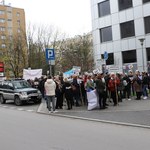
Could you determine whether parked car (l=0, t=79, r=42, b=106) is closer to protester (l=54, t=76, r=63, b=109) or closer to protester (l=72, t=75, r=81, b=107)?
protester (l=54, t=76, r=63, b=109)

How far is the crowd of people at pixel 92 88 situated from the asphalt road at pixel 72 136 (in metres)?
3.83

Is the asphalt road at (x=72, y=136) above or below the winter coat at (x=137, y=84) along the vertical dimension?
below

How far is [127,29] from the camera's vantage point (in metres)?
38.9

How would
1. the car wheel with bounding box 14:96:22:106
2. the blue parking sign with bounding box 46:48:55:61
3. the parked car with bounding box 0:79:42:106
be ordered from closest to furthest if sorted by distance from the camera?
the blue parking sign with bounding box 46:48:55:61, the parked car with bounding box 0:79:42:106, the car wheel with bounding box 14:96:22:106

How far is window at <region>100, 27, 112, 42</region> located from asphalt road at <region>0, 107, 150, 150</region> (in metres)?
29.3

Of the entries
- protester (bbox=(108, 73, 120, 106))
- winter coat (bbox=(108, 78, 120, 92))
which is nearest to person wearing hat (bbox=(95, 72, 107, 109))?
protester (bbox=(108, 73, 120, 106))

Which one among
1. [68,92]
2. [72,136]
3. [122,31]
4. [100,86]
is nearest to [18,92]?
[68,92]

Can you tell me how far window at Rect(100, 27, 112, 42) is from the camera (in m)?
41.4

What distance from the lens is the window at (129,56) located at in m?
38.2

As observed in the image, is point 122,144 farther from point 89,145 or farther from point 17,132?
point 17,132

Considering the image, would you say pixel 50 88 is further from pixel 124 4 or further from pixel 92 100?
pixel 124 4

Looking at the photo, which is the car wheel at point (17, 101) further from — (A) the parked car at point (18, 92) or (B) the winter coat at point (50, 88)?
(B) the winter coat at point (50, 88)

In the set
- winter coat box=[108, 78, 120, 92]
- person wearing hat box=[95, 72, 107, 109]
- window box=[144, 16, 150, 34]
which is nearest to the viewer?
person wearing hat box=[95, 72, 107, 109]

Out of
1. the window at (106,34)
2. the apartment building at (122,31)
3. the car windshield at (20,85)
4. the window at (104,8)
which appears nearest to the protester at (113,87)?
the car windshield at (20,85)
